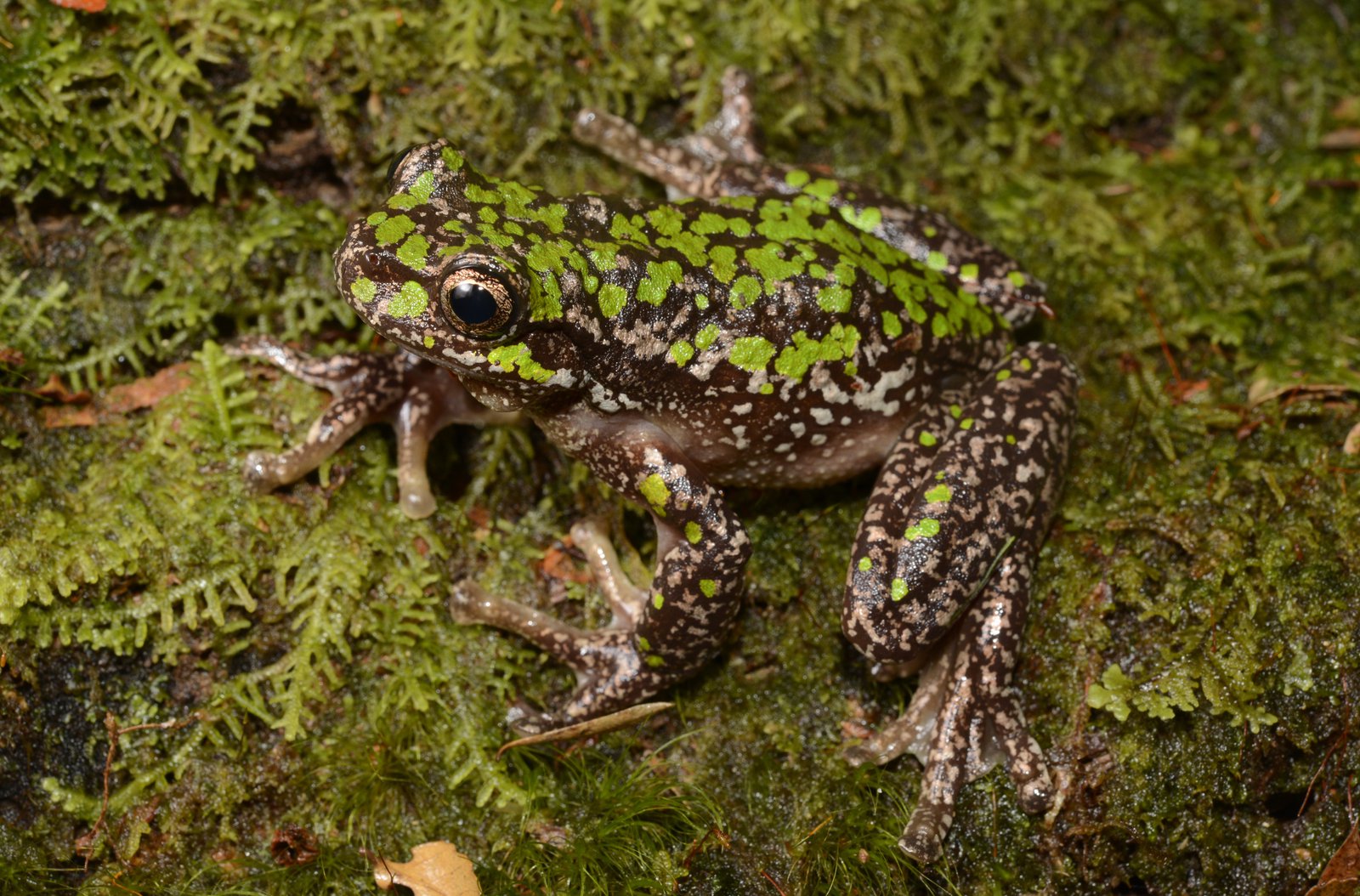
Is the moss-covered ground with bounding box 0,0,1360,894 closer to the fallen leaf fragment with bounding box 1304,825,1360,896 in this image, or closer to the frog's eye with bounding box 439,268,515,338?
the fallen leaf fragment with bounding box 1304,825,1360,896

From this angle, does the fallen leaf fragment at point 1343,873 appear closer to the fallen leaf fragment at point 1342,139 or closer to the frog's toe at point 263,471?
the fallen leaf fragment at point 1342,139

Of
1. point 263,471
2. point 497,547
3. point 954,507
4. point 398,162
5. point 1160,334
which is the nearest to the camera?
point 398,162

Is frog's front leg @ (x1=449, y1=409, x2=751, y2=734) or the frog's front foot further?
the frog's front foot

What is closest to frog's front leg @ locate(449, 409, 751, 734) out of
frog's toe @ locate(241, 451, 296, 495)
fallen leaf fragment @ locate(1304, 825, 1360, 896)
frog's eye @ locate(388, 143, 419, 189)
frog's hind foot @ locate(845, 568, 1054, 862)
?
frog's hind foot @ locate(845, 568, 1054, 862)

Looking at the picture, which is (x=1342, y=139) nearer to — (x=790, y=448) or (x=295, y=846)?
(x=790, y=448)

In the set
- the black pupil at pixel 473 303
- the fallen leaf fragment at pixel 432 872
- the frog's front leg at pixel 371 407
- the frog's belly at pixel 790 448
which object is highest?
the black pupil at pixel 473 303

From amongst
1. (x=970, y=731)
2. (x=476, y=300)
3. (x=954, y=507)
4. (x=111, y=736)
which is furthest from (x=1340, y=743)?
(x=111, y=736)

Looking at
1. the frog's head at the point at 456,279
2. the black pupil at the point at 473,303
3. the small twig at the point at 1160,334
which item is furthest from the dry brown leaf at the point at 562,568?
the small twig at the point at 1160,334
